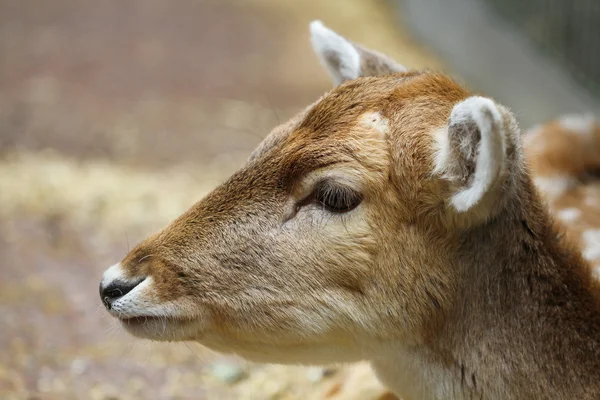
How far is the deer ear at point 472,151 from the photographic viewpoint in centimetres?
311

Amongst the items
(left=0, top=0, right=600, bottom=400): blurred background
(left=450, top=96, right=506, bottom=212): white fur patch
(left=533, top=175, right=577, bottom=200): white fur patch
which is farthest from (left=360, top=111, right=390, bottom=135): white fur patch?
(left=533, top=175, right=577, bottom=200): white fur patch

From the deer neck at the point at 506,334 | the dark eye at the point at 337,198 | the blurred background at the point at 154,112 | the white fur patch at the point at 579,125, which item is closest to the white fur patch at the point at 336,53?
the blurred background at the point at 154,112

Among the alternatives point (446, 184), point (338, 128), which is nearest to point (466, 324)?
point (446, 184)

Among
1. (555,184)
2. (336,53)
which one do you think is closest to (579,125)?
(555,184)

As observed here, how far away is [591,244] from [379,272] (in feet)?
6.18

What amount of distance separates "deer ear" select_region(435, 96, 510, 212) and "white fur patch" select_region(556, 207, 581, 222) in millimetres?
1955

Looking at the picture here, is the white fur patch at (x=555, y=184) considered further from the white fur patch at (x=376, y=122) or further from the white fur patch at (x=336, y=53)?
the white fur patch at (x=376, y=122)

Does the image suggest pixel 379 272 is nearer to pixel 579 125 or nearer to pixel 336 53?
pixel 336 53

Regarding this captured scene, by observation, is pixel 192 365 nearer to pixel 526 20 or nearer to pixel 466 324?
pixel 466 324

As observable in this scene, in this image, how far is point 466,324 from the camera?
365cm

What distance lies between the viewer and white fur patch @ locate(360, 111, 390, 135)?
3625 millimetres

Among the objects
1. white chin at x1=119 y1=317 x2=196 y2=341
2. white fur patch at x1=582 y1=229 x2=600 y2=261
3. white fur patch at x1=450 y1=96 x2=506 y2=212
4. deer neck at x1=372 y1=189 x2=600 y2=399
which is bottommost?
deer neck at x1=372 y1=189 x2=600 y2=399

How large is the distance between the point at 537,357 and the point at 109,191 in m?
5.65

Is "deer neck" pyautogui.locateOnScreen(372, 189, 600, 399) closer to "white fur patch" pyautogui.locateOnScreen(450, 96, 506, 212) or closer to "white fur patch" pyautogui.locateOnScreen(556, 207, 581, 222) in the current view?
"white fur patch" pyautogui.locateOnScreen(450, 96, 506, 212)
